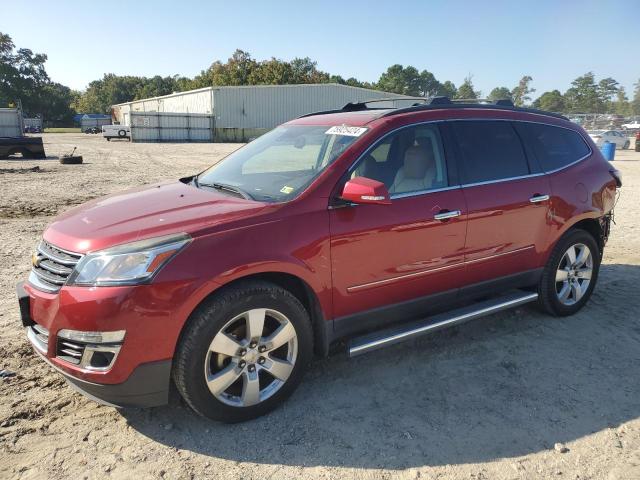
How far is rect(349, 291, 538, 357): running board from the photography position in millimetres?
3338

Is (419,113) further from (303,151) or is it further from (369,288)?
(369,288)

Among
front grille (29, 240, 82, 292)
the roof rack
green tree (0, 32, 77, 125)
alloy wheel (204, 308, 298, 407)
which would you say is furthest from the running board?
green tree (0, 32, 77, 125)

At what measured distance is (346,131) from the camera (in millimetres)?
3660

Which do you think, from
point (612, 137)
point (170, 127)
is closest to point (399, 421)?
point (612, 137)

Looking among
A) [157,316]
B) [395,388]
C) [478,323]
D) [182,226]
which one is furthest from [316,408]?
[478,323]

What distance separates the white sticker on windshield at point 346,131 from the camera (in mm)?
3564

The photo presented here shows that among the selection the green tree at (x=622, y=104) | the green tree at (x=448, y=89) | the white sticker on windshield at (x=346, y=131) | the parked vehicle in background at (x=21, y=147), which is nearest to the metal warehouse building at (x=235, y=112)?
the parked vehicle in background at (x=21, y=147)

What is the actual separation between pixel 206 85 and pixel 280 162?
287 feet

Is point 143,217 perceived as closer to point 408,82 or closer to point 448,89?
point 408,82

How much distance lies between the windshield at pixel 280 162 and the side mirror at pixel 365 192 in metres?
0.31

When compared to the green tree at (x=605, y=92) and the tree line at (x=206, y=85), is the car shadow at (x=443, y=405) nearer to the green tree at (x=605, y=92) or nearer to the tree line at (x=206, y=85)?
the tree line at (x=206, y=85)

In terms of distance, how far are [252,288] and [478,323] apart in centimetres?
259

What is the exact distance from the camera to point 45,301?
2.79 metres

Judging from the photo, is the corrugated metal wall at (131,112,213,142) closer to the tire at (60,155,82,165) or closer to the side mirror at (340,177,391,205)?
the tire at (60,155,82,165)
